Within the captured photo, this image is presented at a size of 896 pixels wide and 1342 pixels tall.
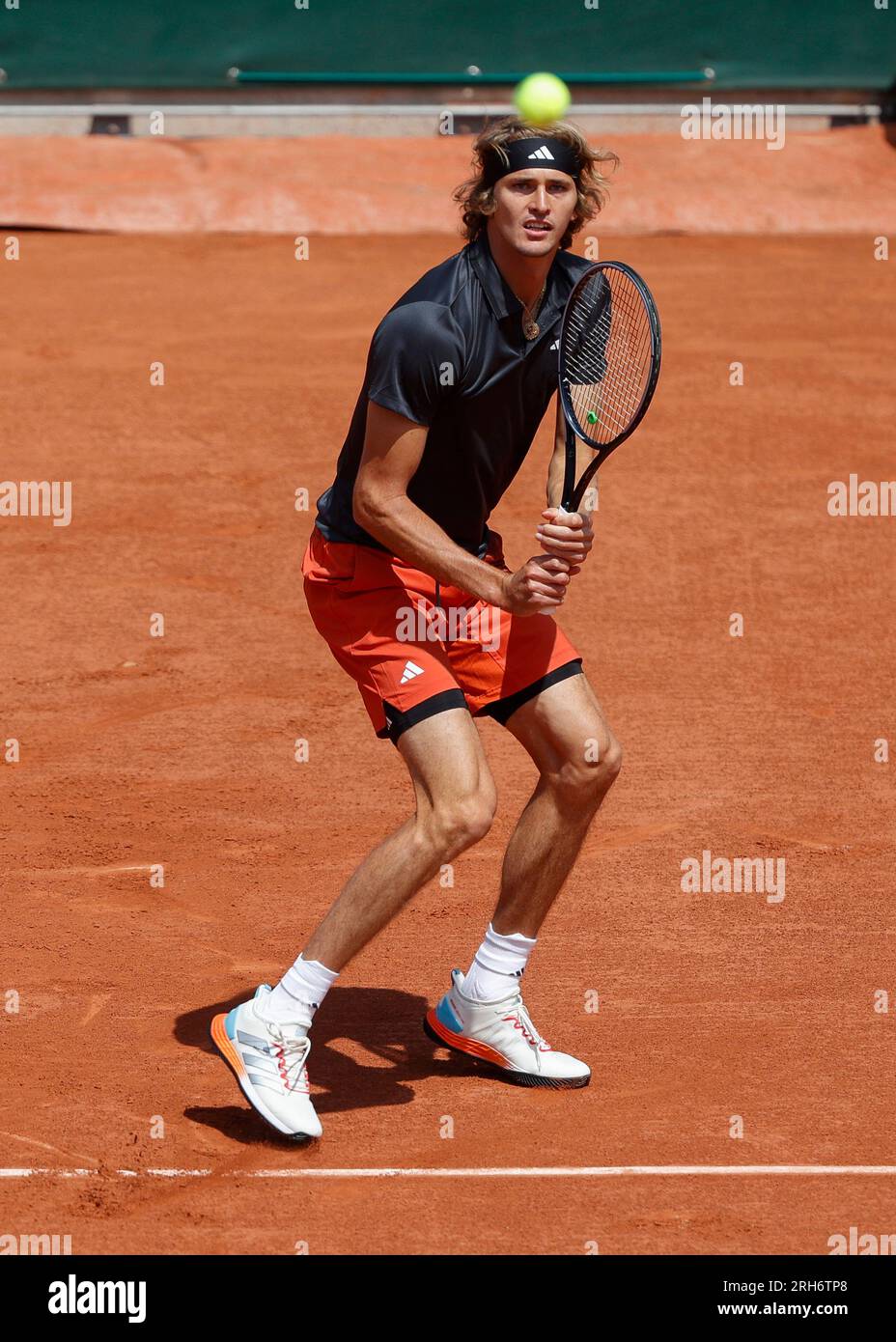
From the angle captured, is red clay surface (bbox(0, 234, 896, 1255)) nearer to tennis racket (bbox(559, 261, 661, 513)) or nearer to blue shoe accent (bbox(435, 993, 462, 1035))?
blue shoe accent (bbox(435, 993, 462, 1035))

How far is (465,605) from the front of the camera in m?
4.96

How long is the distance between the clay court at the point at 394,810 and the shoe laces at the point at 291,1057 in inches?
6.7

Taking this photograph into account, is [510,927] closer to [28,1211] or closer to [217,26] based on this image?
[28,1211]

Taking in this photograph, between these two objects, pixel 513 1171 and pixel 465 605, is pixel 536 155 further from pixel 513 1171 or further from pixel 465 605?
pixel 513 1171

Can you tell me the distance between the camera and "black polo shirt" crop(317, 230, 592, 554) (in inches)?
179

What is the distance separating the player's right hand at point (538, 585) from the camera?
14.8 ft

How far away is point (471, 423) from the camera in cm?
475

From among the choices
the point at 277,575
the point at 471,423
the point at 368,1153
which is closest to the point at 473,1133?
the point at 368,1153
